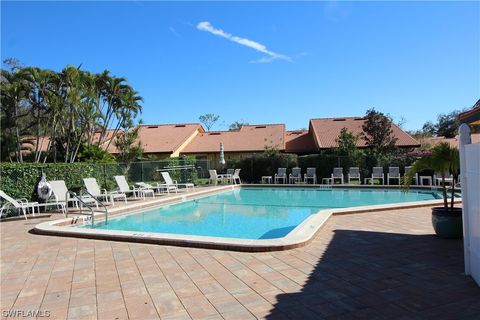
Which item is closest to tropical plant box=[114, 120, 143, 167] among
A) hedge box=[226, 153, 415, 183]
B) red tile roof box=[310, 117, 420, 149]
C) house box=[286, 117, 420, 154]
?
hedge box=[226, 153, 415, 183]

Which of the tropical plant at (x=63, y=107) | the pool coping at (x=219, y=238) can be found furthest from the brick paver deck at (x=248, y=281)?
the tropical plant at (x=63, y=107)

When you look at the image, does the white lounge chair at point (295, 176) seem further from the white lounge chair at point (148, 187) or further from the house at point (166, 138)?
the house at point (166, 138)

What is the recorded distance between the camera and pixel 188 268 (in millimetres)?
5031

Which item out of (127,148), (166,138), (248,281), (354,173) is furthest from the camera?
(166,138)

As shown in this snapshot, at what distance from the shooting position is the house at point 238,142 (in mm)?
30750

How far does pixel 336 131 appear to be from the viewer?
30.4 meters

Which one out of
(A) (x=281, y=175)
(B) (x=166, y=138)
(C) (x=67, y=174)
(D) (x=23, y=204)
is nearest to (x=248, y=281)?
(D) (x=23, y=204)

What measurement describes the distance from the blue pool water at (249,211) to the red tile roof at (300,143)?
11.7m

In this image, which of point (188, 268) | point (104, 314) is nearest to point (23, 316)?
point (104, 314)

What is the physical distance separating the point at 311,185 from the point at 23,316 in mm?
16684

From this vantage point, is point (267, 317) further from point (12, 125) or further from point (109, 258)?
point (12, 125)

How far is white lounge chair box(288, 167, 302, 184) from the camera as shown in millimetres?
20828

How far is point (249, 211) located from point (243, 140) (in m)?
20.4

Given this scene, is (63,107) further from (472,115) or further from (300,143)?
(300,143)
